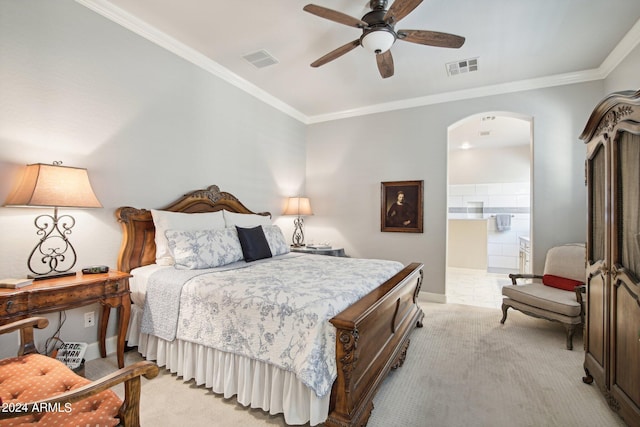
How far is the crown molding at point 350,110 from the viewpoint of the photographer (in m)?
2.73

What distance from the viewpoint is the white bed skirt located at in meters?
1.66

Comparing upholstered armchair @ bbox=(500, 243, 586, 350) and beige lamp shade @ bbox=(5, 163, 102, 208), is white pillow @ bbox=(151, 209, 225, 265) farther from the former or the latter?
upholstered armchair @ bbox=(500, 243, 586, 350)

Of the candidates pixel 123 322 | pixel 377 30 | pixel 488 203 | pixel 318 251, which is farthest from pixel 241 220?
pixel 488 203

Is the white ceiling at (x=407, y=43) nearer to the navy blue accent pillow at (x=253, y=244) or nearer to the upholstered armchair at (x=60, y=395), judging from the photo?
the navy blue accent pillow at (x=253, y=244)

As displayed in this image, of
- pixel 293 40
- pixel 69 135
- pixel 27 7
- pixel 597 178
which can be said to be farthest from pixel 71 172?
pixel 597 178

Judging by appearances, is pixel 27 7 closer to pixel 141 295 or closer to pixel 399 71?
pixel 141 295

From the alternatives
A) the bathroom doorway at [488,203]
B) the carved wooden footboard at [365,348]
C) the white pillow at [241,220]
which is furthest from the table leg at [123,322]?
the bathroom doorway at [488,203]

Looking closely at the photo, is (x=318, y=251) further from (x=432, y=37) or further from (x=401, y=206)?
(x=432, y=37)

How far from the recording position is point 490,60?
342 cm

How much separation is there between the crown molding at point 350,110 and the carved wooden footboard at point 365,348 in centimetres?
308

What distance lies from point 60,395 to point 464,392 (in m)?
2.30

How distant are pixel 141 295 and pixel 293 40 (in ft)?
9.18

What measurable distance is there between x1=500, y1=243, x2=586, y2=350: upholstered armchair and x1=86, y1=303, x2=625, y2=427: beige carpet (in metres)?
0.27

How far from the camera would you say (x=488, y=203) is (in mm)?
7316
